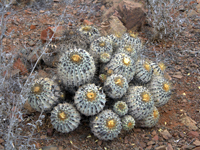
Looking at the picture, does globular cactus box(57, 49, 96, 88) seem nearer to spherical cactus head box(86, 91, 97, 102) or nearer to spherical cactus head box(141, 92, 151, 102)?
spherical cactus head box(86, 91, 97, 102)

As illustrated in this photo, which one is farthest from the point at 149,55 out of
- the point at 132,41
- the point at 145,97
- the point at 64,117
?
the point at 64,117

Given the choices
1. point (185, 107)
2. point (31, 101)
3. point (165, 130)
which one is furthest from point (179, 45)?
point (31, 101)

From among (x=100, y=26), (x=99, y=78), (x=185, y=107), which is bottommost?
(x=185, y=107)

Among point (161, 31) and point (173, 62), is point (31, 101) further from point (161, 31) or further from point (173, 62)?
point (161, 31)

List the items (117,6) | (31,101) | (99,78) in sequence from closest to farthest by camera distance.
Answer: (31,101), (99,78), (117,6)

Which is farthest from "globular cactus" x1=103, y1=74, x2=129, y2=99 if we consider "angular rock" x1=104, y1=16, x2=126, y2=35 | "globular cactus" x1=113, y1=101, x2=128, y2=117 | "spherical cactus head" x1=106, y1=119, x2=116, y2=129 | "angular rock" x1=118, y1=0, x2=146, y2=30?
"angular rock" x1=118, y1=0, x2=146, y2=30
